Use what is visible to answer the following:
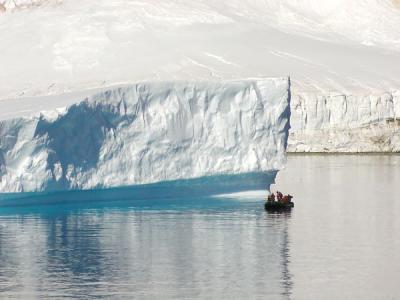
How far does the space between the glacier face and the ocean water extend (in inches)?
47.8

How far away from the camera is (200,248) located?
90.9 feet

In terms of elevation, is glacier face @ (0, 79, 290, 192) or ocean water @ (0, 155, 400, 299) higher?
glacier face @ (0, 79, 290, 192)

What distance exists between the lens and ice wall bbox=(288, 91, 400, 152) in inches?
2388

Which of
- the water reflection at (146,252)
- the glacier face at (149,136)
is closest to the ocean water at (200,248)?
the water reflection at (146,252)

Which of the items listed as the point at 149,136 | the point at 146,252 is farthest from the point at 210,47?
the point at 146,252

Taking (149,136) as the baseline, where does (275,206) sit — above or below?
below

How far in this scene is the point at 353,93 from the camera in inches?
2355

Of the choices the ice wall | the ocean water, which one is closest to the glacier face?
the ocean water

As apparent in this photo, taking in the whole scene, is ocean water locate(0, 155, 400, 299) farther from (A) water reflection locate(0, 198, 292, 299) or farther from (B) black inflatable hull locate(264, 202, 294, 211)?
(B) black inflatable hull locate(264, 202, 294, 211)

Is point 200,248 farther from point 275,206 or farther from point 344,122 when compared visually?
point 344,122

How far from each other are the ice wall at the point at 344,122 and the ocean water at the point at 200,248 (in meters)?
19.8

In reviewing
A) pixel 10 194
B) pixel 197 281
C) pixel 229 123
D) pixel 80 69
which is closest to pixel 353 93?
pixel 80 69

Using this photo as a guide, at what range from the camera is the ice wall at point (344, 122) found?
2388 inches

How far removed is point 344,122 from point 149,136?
3153 centimetres
